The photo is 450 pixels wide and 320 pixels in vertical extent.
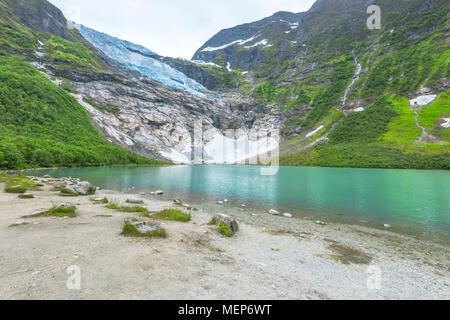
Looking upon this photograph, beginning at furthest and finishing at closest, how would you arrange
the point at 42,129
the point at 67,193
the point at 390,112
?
the point at 390,112
the point at 42,129
the point at 67,193

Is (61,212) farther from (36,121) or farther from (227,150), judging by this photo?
(227,150)

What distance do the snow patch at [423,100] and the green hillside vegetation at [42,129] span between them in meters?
177

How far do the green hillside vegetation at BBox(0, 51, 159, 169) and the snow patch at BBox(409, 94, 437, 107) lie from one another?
580 feet

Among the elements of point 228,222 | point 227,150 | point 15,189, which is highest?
point 227,150

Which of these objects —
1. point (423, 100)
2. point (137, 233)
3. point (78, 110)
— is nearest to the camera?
point (137, 233)

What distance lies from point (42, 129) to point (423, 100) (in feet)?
691

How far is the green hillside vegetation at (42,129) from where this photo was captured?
174 ft

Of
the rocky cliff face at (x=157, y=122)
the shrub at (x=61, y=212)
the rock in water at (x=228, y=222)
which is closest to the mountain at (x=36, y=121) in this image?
the rocky cliff face at (x=157, y=122)

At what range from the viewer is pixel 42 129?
7388 cm

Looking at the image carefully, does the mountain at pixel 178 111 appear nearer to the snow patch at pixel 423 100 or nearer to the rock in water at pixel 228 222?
the snow patch at pixel 423 100

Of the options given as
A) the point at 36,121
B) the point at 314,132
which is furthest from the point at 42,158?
the point at 314,132
